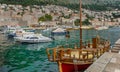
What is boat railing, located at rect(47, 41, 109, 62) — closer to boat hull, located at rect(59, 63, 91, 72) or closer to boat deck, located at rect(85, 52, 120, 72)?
boat hull, located at rect(59, 63, 91, 72)

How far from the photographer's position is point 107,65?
15.7 m

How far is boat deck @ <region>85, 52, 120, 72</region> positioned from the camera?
14781 millimetres

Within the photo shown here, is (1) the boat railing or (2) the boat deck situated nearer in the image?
(2) the boat deck

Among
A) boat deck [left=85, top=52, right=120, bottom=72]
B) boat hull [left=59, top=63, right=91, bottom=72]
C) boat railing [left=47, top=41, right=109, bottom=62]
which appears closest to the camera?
boat deck [left=85, top=52, right=120, bottom=72]

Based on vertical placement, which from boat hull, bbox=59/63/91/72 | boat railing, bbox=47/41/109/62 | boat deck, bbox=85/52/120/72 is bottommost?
boat hull, bbox=59/63/91/72

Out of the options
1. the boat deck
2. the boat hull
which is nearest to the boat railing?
the boat hull

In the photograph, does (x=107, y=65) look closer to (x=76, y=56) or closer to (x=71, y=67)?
(x=71, y=67)

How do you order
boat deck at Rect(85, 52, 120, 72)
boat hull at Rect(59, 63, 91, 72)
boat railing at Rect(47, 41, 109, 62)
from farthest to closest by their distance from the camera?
boat hull at Rect(59, 63, 91, 72) < boat railing at Rect(47, 41, 109, 62) < boat deck at Rect(85, 52, 120, 72)

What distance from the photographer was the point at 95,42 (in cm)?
2853

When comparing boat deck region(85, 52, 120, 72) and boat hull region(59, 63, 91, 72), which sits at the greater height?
boat deck region(85, 52, 120, 72)

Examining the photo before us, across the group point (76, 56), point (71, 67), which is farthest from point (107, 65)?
point (76, 56)

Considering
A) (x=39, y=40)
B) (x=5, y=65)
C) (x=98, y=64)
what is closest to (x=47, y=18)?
(x=39, y=40)

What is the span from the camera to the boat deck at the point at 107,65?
1478 centimetres

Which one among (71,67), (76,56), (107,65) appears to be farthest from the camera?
(76,56)
